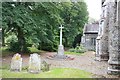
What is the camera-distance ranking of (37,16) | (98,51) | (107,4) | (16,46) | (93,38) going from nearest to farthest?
(107,4) < (98,51) < (37,16) < (16,46) < (93,38)

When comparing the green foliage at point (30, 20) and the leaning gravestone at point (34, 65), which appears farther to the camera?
the green foliage at point (30, 20)

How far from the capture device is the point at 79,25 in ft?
123

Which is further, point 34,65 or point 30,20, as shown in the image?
point 30,20

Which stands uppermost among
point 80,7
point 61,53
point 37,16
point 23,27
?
point 80,7

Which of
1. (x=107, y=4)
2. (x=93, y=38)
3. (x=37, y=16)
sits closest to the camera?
(x=107, y=4)

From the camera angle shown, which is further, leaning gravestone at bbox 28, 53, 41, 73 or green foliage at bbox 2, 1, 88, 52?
green foliage at bbox 2, 1, 88, 52

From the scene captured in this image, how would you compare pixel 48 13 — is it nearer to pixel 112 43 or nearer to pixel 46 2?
pixel 46 2

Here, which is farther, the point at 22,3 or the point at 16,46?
the point at 16,46

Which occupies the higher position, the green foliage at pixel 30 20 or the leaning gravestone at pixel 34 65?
the green foliage at pixel 30 20

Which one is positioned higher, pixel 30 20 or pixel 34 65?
pixel 30 20

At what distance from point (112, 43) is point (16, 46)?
13400mm

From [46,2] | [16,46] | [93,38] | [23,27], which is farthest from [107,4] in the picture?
[93,38]

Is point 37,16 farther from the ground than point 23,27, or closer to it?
farther from the ground

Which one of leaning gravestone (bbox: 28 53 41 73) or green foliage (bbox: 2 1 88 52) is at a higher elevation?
green foliage (bbox: 2 1 88 52)
